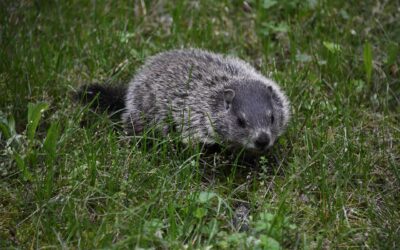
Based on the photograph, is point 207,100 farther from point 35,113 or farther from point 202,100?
point 35,113

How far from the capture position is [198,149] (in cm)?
484

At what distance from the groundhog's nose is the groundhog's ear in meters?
0.47

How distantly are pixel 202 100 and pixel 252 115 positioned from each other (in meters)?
0.53

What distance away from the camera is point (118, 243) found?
3787 mm

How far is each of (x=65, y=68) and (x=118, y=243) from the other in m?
2.82

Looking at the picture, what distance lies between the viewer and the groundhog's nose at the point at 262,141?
5023mm

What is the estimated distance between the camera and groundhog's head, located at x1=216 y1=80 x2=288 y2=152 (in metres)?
5.10

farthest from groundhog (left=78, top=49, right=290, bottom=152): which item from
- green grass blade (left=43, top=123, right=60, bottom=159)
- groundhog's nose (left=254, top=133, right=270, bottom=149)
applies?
green grass blade (left=43, top=123, right=60, bottom=159)

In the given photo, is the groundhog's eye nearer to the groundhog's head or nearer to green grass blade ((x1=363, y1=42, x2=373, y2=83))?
the groundhog's head

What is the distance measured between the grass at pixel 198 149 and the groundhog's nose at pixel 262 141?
190mm

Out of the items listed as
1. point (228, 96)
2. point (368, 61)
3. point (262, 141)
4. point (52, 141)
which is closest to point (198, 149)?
point (262, 141)

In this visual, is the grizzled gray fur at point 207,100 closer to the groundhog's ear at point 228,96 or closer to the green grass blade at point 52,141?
the groundhog's ear at point 228,96

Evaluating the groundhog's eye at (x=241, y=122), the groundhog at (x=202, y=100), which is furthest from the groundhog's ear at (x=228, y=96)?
the groundhog's eye at (x=241, y=122)

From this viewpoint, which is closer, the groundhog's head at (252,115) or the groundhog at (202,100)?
the groundhog's head at (252,115)
